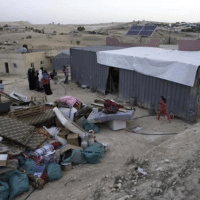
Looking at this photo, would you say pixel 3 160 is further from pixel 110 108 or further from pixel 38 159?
pixel 110 108

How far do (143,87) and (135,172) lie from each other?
614 centimetres

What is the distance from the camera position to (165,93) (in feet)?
30.2

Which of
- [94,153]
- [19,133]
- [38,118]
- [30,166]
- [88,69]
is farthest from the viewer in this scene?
[88,69]

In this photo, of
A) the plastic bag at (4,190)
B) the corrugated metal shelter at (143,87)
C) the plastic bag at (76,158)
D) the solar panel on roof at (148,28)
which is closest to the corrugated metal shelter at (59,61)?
the corrugated metal shelter at (143,87)

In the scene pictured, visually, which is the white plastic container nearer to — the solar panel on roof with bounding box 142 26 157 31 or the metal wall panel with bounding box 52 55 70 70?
the solar panel on roof with bounding box 142 26 157 31

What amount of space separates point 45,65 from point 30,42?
14.9m

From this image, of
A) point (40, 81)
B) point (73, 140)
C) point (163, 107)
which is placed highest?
point (163, 107)

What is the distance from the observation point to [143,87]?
1020 cm

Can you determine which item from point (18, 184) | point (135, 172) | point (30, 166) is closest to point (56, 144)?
point (30, 166)

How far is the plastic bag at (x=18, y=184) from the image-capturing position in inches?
191

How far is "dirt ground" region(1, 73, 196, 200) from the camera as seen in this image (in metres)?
3.92

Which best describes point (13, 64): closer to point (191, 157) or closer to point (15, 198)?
point (15, 198)

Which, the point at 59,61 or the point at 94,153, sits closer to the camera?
the point at 94,153

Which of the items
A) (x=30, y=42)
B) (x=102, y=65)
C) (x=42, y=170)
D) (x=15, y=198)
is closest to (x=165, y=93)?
(x=102, y=65)
